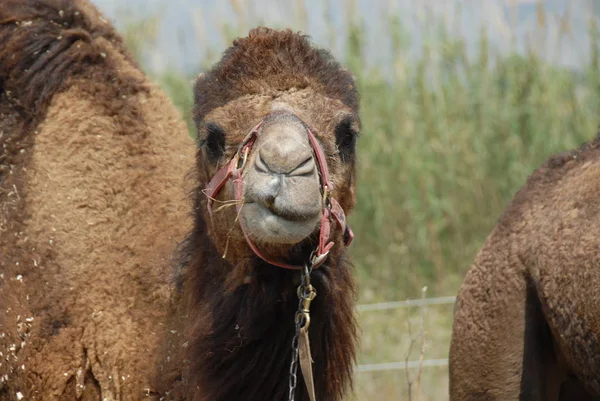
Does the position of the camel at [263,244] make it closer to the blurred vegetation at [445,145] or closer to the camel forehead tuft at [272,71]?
the camel forehead tuft at [272,71]

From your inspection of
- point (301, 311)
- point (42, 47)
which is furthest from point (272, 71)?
point (42, 47)

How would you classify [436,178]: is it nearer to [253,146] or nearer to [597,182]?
[597,182]

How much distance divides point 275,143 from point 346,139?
60 cm

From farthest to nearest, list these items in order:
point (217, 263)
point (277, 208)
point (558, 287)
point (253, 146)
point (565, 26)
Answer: point (565, 26) → point (558, 287) → point (217, 263) → point (253, 146) → point (277, 208)

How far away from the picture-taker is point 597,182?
15.1 ft

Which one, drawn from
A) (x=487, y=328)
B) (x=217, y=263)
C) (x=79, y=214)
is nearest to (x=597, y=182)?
(x=487, y=328)

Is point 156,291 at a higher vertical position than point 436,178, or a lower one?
higher

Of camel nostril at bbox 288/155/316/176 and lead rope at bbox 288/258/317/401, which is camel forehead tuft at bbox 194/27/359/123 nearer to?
camel nostril at bbox 288/155/316/176

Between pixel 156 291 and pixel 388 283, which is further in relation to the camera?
pixel 388 283

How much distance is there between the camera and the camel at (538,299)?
4.43 m

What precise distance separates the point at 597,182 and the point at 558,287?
1.71ft

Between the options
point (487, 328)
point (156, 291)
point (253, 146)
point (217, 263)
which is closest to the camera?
point (253, 146)

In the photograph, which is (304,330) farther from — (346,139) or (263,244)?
(346,139)

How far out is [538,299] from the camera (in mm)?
4746
